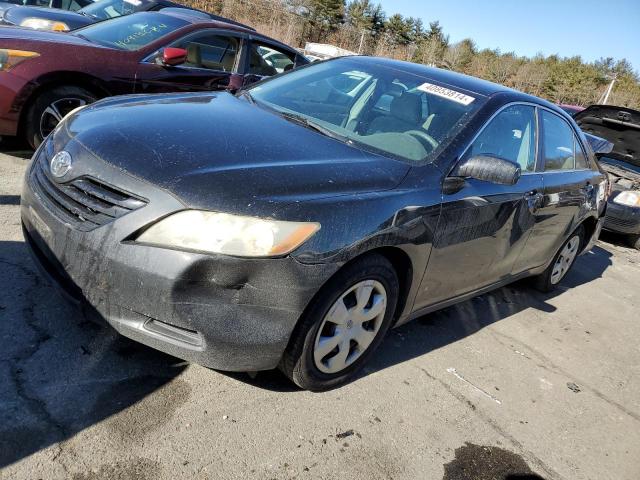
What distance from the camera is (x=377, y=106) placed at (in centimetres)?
326

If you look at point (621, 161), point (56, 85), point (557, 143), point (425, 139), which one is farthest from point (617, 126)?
point (56, 85)

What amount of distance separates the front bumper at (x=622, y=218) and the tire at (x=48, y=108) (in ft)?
21.6

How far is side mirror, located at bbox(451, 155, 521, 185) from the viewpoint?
2.82 meters

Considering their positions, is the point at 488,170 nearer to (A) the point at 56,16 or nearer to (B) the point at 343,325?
(B) the point at 343,325

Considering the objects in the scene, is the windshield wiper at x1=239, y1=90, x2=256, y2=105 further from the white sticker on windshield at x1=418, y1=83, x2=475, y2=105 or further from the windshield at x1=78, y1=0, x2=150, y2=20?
the windshield at x1=78, y1=0, x2=150, y2=20

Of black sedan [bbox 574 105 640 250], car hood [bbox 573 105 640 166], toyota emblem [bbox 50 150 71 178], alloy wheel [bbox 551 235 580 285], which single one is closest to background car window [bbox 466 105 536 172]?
alloy wheel [bbox 551 235 580 285]

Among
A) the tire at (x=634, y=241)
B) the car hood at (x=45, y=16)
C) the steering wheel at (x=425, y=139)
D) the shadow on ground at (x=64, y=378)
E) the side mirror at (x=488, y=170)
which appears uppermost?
the steering wheel at (x=425, y=139)

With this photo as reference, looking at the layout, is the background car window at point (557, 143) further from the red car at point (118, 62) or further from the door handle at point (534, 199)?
the red car at point (118, 62)

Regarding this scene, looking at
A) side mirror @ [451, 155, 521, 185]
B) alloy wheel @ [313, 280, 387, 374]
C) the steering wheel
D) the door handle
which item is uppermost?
the steering wheel

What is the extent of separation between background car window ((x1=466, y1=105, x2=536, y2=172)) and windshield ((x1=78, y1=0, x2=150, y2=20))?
690 cm

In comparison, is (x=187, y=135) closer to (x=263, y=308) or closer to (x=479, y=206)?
(x=263, y=308)

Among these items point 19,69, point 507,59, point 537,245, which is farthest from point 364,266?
point 507,59

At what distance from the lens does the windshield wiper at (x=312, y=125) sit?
2.92 meters

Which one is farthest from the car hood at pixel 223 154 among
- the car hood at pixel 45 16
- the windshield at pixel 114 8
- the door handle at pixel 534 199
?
the windshield at pixel 114 8
